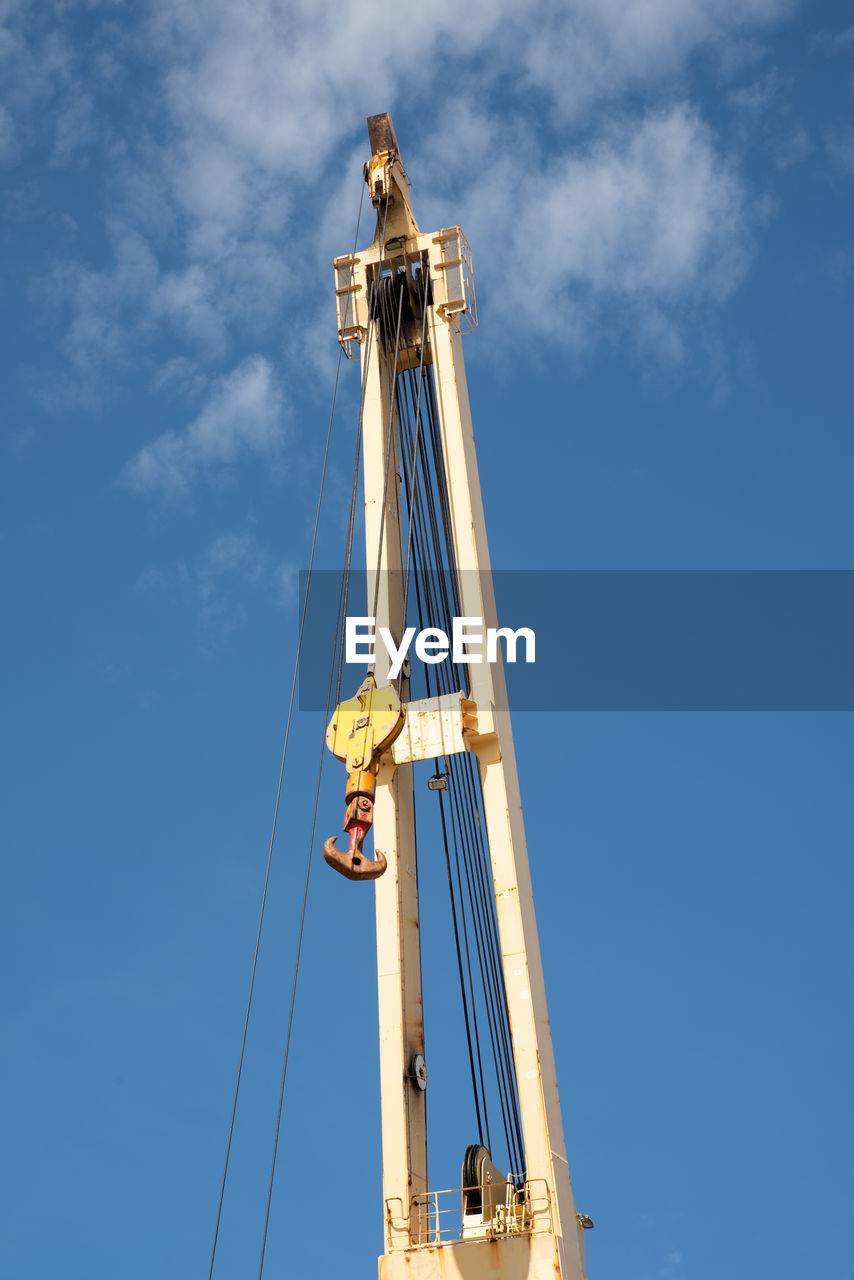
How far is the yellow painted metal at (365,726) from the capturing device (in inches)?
587

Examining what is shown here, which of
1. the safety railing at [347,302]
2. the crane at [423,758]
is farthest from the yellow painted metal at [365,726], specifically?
the safety railing at [347,302]

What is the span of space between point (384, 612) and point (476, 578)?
1335 mm

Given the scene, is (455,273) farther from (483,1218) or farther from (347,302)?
(483,1218)

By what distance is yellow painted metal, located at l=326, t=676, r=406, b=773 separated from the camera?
1492cm

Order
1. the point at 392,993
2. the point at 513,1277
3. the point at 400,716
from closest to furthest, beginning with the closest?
the point at 513,1277
the point at 400,716
the point at 392,993

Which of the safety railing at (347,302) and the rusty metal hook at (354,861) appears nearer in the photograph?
the rusty metal hook at (354,861)

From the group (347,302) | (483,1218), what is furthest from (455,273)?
(483,1218)

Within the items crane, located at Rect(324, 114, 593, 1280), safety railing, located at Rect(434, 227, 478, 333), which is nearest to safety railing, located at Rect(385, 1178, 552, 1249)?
crane, located at Rect(324, 114, 593, 1280)

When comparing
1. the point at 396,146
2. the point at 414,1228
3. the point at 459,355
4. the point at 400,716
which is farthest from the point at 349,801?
the point at 396,146

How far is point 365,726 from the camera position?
49.6ft

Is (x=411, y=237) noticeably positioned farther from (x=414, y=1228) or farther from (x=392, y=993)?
(x=414, y=1228)

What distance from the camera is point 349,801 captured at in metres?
14.5

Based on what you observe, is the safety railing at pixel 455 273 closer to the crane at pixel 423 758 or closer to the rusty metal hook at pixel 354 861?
the crane at pixel 423 758

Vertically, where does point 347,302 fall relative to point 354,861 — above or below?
above
